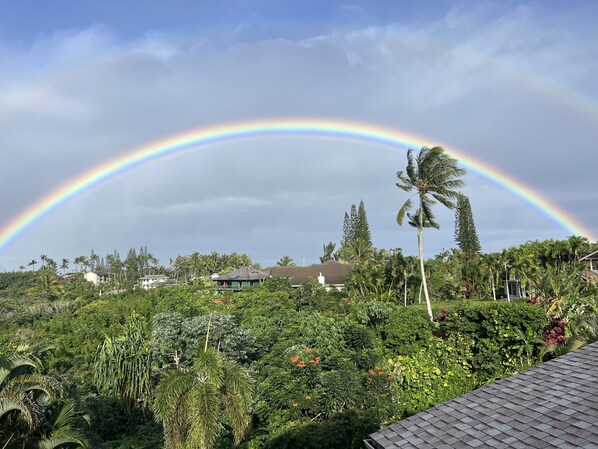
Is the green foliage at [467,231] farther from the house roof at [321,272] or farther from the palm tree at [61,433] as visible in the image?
the palm tree at [61,433]

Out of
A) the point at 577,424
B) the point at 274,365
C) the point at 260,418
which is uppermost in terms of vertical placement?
the point at 577,424

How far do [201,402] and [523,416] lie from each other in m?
6.26

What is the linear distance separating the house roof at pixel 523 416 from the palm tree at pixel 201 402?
3959 mm

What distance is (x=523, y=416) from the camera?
615cm

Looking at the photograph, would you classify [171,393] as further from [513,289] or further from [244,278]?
[513,289]

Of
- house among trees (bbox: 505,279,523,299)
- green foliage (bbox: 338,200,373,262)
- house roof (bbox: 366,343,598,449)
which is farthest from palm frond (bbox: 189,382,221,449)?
green foliage (bbox: 338,200,373,262)

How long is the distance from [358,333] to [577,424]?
12006mm

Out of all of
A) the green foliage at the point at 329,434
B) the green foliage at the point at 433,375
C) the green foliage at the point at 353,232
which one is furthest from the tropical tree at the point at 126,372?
the green foliage at the point at 353,232

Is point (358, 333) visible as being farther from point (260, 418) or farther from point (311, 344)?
point (260, 418)

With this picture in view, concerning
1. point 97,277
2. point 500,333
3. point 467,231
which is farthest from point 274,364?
point 97,277

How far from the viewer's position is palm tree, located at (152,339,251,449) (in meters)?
9.43

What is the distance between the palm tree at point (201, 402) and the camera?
371 inches

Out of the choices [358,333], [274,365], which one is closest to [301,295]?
[358,333]

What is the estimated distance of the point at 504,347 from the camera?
1648 cm
